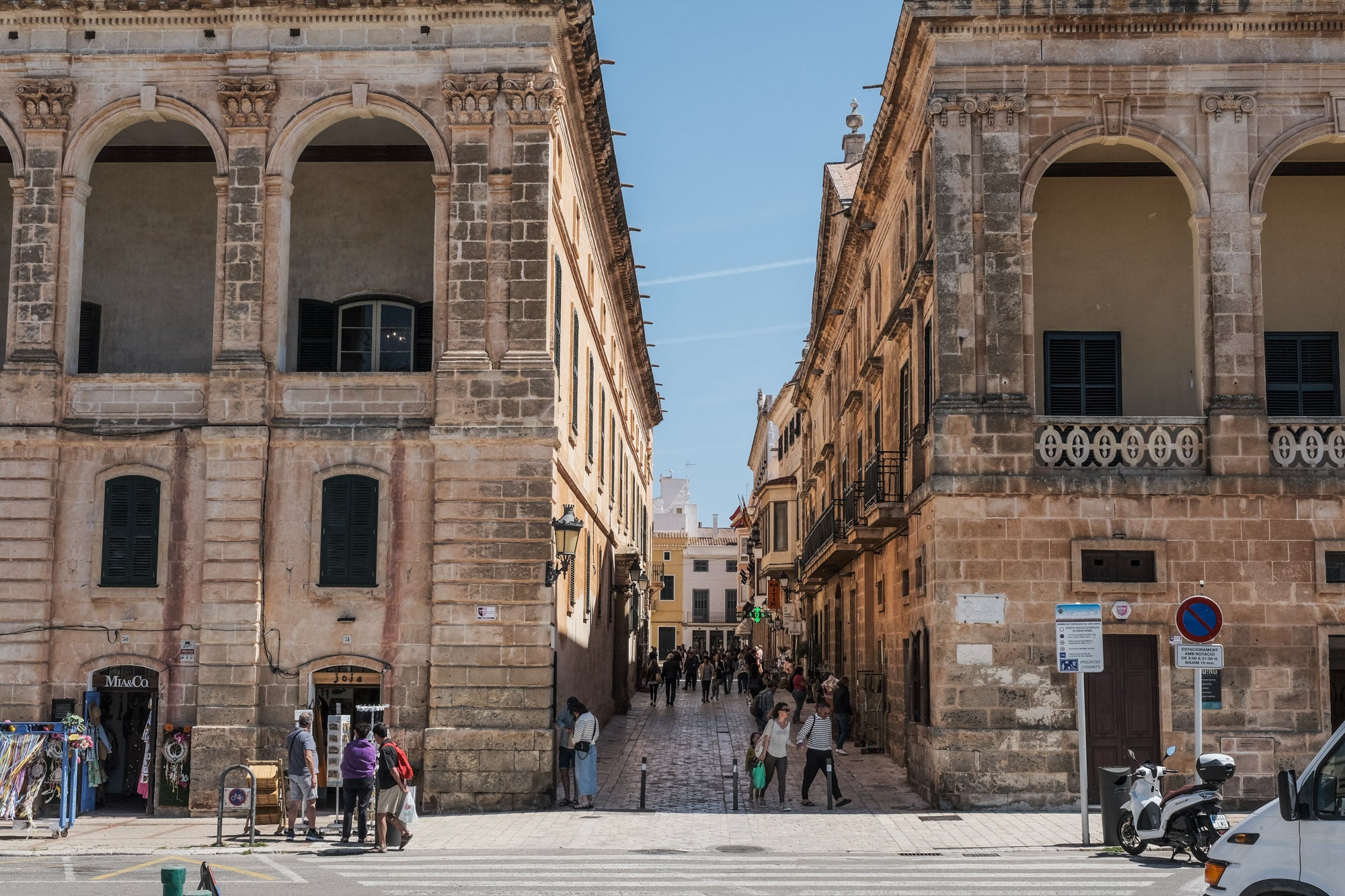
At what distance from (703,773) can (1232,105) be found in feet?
45.0

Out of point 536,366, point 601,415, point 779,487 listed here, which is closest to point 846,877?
point 536,366

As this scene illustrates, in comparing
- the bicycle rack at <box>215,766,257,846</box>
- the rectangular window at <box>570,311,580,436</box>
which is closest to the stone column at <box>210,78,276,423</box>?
the bicycle rack at <box>215,766,257,846</box>

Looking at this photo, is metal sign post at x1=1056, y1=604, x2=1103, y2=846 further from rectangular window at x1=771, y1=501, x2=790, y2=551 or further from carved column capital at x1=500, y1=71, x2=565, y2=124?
rectangular window at x1=771, y1=501, x2=790, y2=551

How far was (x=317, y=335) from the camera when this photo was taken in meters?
23.0

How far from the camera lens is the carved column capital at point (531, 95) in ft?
69.1

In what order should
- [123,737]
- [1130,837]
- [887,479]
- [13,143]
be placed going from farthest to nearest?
[887,479]
[13,143]
[123,737]
[1130,837]

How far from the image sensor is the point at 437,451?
20734 mm

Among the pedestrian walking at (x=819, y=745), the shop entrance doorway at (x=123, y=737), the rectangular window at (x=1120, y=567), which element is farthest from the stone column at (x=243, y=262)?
the rectangular window at (x=1120, y=567)

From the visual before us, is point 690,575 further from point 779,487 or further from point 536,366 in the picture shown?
point 536,366

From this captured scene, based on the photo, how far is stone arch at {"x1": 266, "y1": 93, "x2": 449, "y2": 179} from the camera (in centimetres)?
2130

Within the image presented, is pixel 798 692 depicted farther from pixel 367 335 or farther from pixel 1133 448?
pixel 367 335

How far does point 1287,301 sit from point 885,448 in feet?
27.3

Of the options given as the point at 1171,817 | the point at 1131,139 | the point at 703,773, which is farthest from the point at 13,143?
the point at 1171,817

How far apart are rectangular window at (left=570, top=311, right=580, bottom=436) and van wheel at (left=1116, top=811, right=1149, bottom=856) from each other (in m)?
12.2
